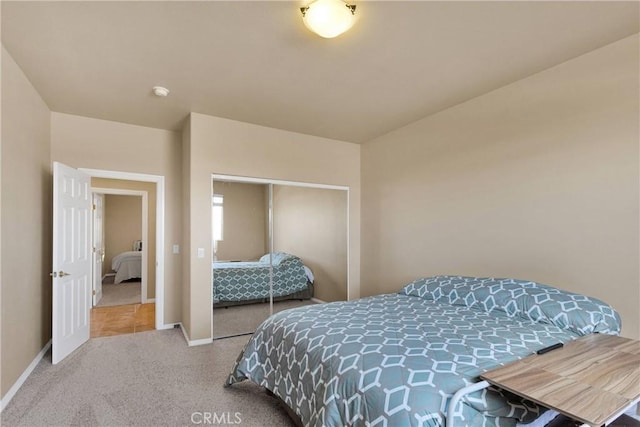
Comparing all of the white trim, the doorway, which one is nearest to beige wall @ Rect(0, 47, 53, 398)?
the white trim

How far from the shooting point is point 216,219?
3.87m

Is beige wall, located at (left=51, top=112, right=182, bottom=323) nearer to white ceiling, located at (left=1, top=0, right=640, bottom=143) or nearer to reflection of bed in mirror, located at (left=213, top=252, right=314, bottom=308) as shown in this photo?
white ceiling, located at (left=1, top=0, right=640, bottom=143)

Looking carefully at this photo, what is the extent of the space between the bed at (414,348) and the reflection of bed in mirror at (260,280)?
150 centimetres

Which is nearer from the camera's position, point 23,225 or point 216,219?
point 23,225

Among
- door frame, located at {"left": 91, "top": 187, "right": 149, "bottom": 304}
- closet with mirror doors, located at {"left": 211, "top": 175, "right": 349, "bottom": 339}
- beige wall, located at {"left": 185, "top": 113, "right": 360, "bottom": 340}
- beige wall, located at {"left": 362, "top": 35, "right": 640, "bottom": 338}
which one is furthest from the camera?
door frame, located at {"left": 91, "top": 187, "right": 149, "bottom": 304}

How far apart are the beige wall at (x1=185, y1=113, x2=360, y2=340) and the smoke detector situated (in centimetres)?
56

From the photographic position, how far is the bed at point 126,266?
7646 mm

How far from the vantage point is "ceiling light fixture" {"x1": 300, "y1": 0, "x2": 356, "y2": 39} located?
1.87m

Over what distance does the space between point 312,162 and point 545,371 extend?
3576mm

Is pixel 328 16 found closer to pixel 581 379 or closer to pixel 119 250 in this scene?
pixel 581 379

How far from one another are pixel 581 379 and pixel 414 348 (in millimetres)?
689

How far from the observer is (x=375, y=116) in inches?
148

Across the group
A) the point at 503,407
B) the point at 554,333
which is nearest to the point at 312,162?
the point at 554,333

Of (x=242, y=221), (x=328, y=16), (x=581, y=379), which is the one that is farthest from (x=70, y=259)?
(x=581, y=379)
